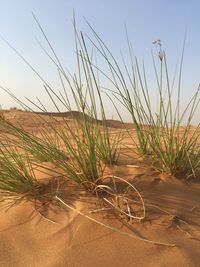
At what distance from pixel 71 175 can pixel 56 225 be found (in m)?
0.29

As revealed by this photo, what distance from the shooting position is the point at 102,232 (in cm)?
181

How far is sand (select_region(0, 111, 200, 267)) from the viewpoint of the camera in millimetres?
1664

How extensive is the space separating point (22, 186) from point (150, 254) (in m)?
0.79

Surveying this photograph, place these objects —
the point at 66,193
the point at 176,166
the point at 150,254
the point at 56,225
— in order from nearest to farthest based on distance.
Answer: the point at 150,254 < the point at 56,225 < the point at 66,193 < the point at 176,166

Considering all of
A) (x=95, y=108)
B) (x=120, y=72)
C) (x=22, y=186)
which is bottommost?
(x=22, y=186)

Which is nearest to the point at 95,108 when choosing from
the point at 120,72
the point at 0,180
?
the point at 120,72

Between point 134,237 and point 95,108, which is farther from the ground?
point 95,108

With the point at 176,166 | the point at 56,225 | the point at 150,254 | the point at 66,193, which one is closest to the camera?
the point at 150,254

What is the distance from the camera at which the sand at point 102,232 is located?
1664 millimetres

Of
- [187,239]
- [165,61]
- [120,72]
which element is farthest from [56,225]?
[165,61]

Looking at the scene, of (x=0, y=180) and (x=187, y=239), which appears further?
(x=0, y=180)

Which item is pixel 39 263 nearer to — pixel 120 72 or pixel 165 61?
pixel 120 72

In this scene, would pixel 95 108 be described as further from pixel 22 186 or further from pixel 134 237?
pixel 134 237

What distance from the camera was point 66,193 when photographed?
6.82ft
